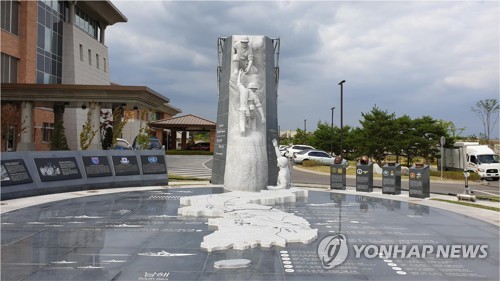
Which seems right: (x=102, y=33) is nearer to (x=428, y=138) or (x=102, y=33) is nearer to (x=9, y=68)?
(x=9, y=68)

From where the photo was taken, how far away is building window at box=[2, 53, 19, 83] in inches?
1345

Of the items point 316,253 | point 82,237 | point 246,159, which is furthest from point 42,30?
point 316,253

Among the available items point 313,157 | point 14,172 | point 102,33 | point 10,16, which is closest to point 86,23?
point 102,33

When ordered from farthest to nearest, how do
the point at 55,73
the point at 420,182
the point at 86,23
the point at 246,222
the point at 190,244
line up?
1. the point at 86,23
2. the point at 55,73
3. the point at 420,182
4. the point at 246,222
5. the point at 190,244

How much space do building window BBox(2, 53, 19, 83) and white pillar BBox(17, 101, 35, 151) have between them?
455 centimetres

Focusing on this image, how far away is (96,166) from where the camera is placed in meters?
16.9

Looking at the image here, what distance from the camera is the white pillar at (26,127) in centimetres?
3195

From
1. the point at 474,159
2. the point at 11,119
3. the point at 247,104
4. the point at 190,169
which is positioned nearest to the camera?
the point at 247,104


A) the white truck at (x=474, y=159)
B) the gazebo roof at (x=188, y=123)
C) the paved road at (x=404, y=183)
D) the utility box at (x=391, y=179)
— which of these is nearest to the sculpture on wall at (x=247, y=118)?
the utility box at (x=391, y=179)

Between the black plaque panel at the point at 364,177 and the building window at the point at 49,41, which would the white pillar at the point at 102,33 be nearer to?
the building window at the point at 49,41

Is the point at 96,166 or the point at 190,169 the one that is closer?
the point at 96,166

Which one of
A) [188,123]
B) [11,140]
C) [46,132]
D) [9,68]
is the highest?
[9,68]

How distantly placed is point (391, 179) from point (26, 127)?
30.5 metres

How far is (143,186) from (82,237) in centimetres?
1004
